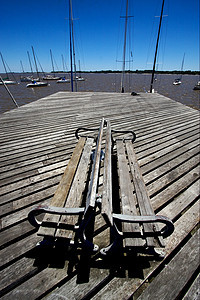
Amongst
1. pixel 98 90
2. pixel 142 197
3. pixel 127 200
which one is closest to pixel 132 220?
pixel 127 200

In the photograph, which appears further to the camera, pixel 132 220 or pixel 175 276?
pixel 175 276

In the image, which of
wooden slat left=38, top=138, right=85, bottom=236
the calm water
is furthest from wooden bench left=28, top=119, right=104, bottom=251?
the calm water

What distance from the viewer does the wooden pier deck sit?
142 centimetres

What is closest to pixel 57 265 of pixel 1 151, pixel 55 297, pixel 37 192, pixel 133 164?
pixel 55 297

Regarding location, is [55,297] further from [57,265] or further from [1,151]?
[1,151]

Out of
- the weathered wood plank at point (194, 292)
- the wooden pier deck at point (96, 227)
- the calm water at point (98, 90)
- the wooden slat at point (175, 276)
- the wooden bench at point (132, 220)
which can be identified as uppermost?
the calm water at point (98, 90)

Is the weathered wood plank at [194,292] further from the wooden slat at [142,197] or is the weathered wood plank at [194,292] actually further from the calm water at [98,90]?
the calm water at [98,90]

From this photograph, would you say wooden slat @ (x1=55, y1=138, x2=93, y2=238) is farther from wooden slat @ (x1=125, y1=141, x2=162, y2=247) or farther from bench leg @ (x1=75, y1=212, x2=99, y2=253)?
wooden slat @ (x1=125, y1=141, x2=162, y2=247)

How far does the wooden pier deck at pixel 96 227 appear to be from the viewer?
A: 142 centimetres

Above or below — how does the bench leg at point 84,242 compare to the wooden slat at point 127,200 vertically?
below

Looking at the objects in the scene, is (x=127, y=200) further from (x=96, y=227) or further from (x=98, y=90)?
(x=98, y=90)

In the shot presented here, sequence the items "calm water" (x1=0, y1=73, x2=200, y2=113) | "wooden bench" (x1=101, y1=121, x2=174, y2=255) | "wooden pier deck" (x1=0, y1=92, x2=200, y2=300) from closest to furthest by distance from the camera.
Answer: "wooden bench" (x1=101, y1=121, x2=174, y2=255), "wooden pier deck" (x1=0, y1=92, x2=200, y2=300), "calm water" (x1=0, y1=73, x2=200, y2=113)

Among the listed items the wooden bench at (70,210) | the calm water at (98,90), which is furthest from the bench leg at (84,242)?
the calm water at (98,90)

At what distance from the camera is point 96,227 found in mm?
1920
